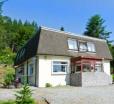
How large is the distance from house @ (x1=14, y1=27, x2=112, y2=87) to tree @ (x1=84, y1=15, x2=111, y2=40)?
1488 inches

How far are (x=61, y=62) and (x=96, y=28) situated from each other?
4323 centimetres

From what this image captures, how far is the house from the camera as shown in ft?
87.9

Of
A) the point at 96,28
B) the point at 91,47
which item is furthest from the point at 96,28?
the point at 91,47

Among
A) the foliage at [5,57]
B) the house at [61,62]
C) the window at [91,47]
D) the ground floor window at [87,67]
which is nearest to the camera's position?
the foliage at [5,57]

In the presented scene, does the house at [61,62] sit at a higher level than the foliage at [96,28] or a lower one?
lower

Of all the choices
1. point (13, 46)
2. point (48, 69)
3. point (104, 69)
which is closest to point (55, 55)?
point (48, 69)

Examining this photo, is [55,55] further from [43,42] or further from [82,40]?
[82,40]

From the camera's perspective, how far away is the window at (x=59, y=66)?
27.8 meters

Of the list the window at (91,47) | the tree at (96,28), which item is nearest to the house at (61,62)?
the window at (91,47)

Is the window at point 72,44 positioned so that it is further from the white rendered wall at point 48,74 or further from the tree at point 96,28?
the tree at point 96,28

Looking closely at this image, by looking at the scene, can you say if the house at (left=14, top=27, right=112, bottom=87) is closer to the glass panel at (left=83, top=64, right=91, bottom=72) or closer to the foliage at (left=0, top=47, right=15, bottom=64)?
the glass panel at (left=83, top=64, right=91, bottom=72)

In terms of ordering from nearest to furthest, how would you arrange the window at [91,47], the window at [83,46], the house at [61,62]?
the house at [61,62]
the window at [83,46]
the window at [91,47]

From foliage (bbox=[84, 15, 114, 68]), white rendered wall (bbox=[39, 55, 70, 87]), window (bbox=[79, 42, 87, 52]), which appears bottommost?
white rendered wall (bbox=[39, 55, 70, 87])

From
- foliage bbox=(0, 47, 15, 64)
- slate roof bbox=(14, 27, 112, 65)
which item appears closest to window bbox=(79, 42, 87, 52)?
slate roof bbox=(14, 27, 112, 65)
